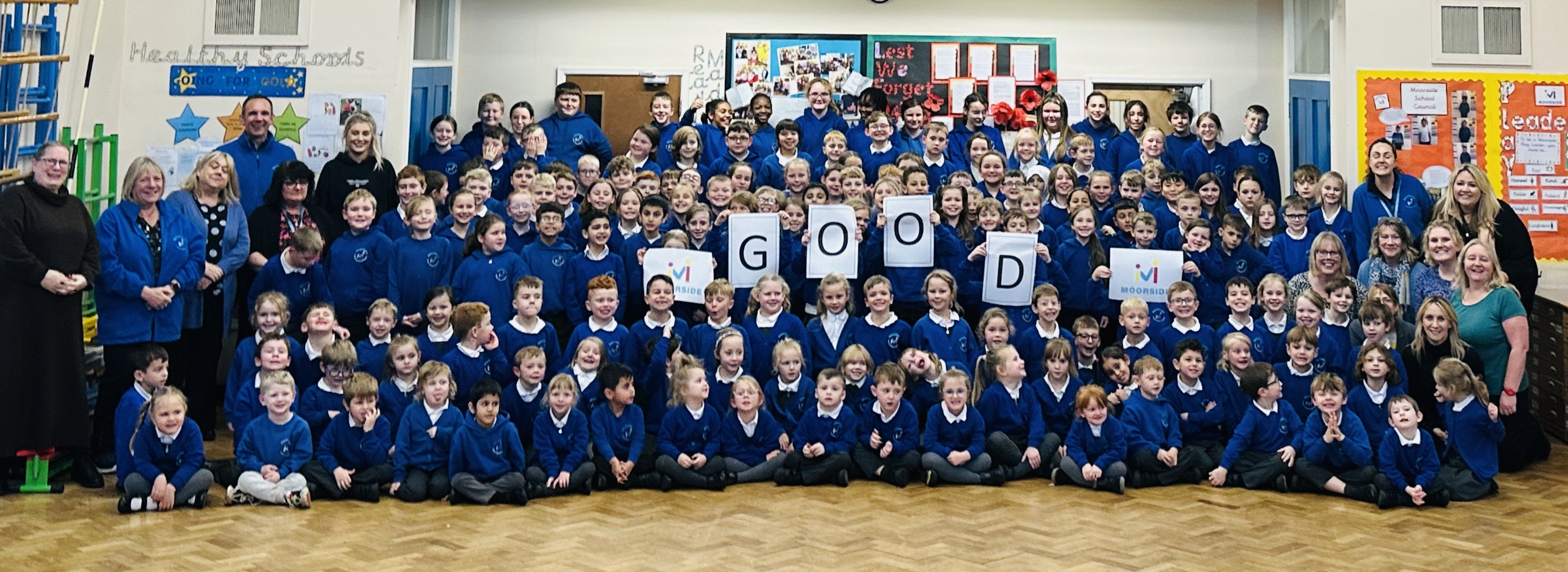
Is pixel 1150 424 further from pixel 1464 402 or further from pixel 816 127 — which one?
pixel 816 127

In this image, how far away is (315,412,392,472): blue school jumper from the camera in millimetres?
6590

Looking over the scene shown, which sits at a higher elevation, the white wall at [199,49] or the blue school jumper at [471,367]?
the white wall at [199,49]

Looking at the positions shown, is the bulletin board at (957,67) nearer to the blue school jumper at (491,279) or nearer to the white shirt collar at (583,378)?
the blue school jumper at (491,279)

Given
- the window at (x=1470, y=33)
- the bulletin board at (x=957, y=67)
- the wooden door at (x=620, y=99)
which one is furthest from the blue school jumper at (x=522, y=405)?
the window at (x=1470, y=33)

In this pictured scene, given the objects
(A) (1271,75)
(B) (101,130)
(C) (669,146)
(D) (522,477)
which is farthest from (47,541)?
(A) (1271,75)

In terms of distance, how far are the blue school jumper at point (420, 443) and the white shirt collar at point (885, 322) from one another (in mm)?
2287

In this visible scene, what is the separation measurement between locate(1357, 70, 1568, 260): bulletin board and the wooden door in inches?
210

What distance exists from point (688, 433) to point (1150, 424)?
233 centimetres

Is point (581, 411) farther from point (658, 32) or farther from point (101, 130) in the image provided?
point (658, 32)

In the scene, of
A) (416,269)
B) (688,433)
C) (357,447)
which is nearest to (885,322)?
(688,433)

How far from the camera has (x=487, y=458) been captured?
6.55m

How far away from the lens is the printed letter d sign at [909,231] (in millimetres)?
7973

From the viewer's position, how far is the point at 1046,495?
6.74 m

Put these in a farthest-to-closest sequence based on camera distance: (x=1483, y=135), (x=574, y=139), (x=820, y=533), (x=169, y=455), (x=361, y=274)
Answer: (x=574, y=139) → (x=1483, y=135) → (x=361, y=274) → (x=169, y=455) → (x=820, y=533)
